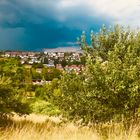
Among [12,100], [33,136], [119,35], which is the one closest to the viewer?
[33,136]

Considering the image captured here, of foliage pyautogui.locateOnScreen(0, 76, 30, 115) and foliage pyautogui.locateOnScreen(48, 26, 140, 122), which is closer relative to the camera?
foliage pyautogui.locateOnScreen(48, 26, 140, 122)

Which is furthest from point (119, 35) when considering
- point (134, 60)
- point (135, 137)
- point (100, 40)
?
point (135, 137)

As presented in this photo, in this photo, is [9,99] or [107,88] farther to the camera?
[9,99]

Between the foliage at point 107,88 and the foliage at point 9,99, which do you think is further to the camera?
the foliage at point 9,99

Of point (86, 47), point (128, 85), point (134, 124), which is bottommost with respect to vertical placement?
point (134, 124)

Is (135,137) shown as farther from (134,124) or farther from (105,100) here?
(105,100)

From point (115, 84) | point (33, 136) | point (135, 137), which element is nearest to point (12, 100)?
point (115, 84)

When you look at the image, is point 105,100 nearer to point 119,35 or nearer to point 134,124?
point 134,124

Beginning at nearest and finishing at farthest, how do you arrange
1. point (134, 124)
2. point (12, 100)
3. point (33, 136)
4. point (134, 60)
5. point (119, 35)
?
point (33, 136) → point (134, 124) → point (134, 60) → point (12, 100) → point (119, 35)

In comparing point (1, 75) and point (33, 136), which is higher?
point (1, 75)

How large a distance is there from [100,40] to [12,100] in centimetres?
463

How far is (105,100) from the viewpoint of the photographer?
1519cm

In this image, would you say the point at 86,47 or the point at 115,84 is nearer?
the point at 115,84

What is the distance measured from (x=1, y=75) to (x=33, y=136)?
253 inches
